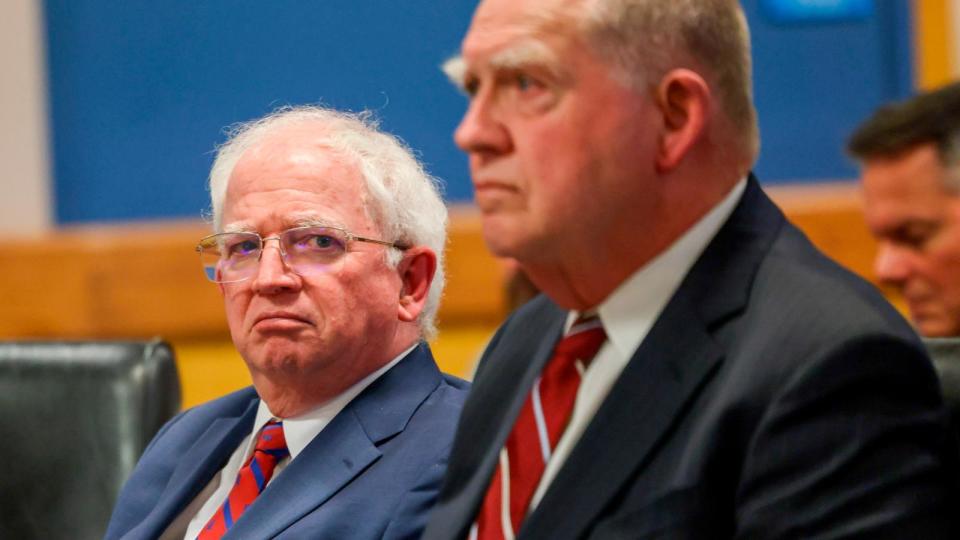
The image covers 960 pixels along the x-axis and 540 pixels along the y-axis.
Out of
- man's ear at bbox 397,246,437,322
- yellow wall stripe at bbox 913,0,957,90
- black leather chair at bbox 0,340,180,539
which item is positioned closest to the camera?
man's ear at bbox 397,246,437,322

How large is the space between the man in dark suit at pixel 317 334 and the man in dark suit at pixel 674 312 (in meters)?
0.55

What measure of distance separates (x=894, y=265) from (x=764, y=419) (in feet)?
4.47

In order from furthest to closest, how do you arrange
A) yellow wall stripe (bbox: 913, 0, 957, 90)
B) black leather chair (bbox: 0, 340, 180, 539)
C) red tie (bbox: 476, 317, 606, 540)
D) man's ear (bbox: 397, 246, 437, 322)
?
yellow wall stripe (bbox: 913, 0, 957, 90) → black leather chair (bbox: 0, 340, 180, 539) → man's ear (bbox: 397, 246, 437, 322) → red tie (bbox: 476, 317, 606, 540)

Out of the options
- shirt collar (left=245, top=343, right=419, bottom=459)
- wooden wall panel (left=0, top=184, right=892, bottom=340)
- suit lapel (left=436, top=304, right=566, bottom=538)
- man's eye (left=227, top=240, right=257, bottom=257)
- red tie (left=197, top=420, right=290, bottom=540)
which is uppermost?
man's eye (left=227, top=240, right=257, bottom=257)

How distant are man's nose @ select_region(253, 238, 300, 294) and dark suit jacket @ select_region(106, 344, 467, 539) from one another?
0.63 feet

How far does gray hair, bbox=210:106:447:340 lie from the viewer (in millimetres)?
2025

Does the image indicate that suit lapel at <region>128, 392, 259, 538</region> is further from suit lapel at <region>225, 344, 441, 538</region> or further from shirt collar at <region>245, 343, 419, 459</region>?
suit lapel at <region>225, 344, 441, 538</region>

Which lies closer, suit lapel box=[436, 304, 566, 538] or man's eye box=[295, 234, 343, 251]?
suit lapel box=[436, 304, 566, 538]

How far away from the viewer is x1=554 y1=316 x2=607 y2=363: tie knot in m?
1.37

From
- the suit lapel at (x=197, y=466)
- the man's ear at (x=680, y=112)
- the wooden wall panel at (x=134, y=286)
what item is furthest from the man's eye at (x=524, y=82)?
the wooden wall panel at (x=134, y=286)

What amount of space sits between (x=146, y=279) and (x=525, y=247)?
2762 mm

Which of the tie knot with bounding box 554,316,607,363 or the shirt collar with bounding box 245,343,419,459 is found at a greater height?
the tie knot with bounding box 554,316,607,363

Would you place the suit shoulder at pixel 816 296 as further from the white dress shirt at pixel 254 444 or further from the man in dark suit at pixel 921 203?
the man in dark suit at pixel 921 203

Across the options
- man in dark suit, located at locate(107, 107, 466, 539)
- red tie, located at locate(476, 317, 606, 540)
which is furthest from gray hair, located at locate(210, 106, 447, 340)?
red tie, located at locate(476, 317, 606, 540)
